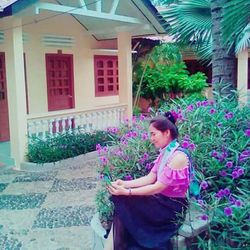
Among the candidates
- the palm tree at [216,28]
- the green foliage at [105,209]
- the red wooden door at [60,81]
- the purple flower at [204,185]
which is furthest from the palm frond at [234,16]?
the red wooden door at [60,81]

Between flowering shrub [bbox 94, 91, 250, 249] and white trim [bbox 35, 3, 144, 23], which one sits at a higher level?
white trim [bbox 35, 3, 144, 23]

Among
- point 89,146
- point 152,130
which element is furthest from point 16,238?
point 89,146

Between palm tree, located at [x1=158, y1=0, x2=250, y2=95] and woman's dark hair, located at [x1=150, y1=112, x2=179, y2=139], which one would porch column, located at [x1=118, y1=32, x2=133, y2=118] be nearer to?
palm tree, located at [x1=158, y1=0, x2=250, y2=95]

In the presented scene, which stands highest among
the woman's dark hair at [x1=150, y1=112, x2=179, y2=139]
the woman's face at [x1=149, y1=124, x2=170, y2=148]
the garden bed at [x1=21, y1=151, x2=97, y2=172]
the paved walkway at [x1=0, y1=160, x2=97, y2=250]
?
the woman's dark hair at [x1=150, y1=112, x2=179, y2=139]

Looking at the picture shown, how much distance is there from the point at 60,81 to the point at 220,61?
21.0ft

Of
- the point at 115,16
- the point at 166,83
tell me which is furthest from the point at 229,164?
the point at 166,83

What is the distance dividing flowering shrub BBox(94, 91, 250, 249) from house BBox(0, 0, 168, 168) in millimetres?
3928

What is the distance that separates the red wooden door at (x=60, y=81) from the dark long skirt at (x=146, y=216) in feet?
25.9

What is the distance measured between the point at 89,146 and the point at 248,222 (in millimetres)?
6327

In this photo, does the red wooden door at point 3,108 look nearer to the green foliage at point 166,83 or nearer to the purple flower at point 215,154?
the green foliage at point 166,83

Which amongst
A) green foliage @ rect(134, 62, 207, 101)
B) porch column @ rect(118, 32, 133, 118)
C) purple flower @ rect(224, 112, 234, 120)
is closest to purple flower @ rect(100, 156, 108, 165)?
purple flower @ rect(224, 112, 234, 120)

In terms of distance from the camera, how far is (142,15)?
33.6 feet

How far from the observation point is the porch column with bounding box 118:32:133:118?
10.5 metres

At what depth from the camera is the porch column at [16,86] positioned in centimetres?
766
